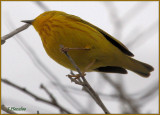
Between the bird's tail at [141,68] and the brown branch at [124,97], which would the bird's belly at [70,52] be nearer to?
the bird's tail at [141,68]

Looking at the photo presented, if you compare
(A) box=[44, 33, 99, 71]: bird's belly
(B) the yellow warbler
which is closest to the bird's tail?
(B) the yellow warbler

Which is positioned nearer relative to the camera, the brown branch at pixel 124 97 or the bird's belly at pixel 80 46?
the brown branch at pixel 124 97

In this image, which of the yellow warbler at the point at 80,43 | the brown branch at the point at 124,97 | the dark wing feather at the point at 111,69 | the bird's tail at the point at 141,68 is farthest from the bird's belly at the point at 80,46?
the brown branch at the point at 124,97

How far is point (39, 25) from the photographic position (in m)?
4.48

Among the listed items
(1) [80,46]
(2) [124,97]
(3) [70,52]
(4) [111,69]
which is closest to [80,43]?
(1) [80,46]

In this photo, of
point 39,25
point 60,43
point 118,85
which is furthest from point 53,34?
point 118,85

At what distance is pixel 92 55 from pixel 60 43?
1.76ft

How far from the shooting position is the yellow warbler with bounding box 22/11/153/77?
402 centimetres

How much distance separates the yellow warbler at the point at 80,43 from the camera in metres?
4.02

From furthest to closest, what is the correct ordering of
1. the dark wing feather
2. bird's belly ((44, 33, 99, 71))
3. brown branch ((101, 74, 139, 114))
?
the dark wing feather
bird's belly ((44, 33, 99, 71))
brown branch ((101, 74, 139, 114))

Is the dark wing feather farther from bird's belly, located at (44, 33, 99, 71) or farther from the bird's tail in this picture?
bird's belly, located at (44, 33, 99, 71)

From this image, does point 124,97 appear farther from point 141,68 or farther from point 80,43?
point 141,68

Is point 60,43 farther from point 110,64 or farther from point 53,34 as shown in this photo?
point 110,64

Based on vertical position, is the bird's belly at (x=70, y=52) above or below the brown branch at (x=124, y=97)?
above
